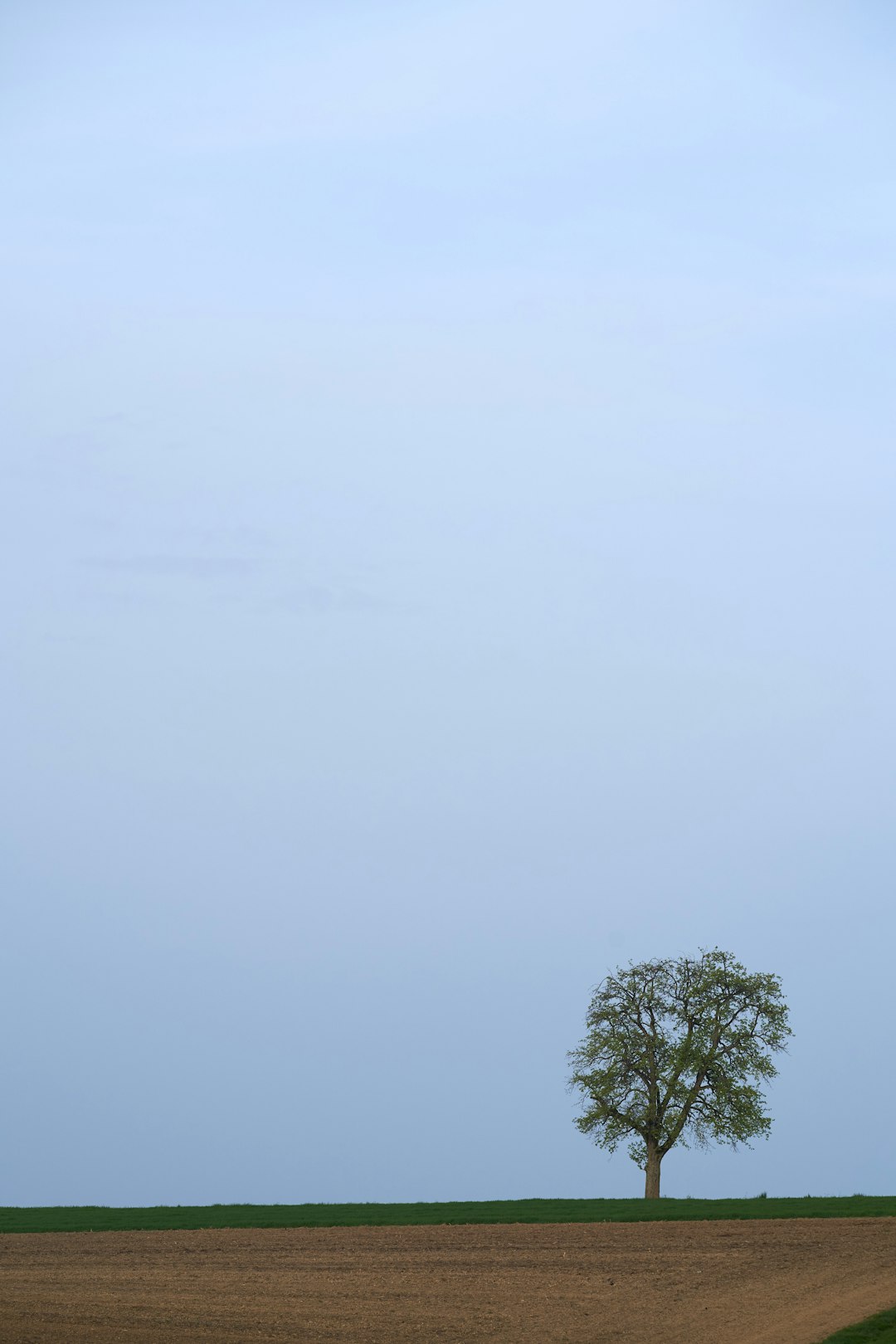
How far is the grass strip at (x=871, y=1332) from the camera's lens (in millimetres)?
23453

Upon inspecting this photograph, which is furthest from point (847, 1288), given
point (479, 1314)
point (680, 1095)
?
point (680, 1095)

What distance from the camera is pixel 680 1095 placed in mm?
53375

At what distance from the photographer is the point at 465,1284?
1231 inches

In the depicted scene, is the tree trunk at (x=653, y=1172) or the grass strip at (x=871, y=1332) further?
the tree trunk at (x=653, y=1172)

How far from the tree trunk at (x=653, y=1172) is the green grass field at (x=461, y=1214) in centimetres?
456

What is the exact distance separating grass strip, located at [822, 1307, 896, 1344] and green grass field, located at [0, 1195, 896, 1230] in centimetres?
1635

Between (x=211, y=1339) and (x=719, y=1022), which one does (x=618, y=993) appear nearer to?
(x=719, y=1022)

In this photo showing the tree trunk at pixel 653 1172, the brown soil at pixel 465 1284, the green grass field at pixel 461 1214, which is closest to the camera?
the brown soil at pixel 465 1284

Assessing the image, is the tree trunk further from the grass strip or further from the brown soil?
the grass strip

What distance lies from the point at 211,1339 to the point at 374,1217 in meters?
20.5

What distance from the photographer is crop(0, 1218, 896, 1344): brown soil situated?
26406 millimetres

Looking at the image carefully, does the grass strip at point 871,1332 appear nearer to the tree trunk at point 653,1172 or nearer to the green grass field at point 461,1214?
the green grass field at point 461,1214

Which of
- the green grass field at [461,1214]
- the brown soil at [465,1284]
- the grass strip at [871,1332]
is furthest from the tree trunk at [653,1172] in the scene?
the grass strip at [871,1332]

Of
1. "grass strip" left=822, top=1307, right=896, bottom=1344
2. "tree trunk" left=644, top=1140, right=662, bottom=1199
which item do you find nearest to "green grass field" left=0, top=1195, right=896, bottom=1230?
"tree trunk" left=644, top=1140, right=662, bottom=1199
